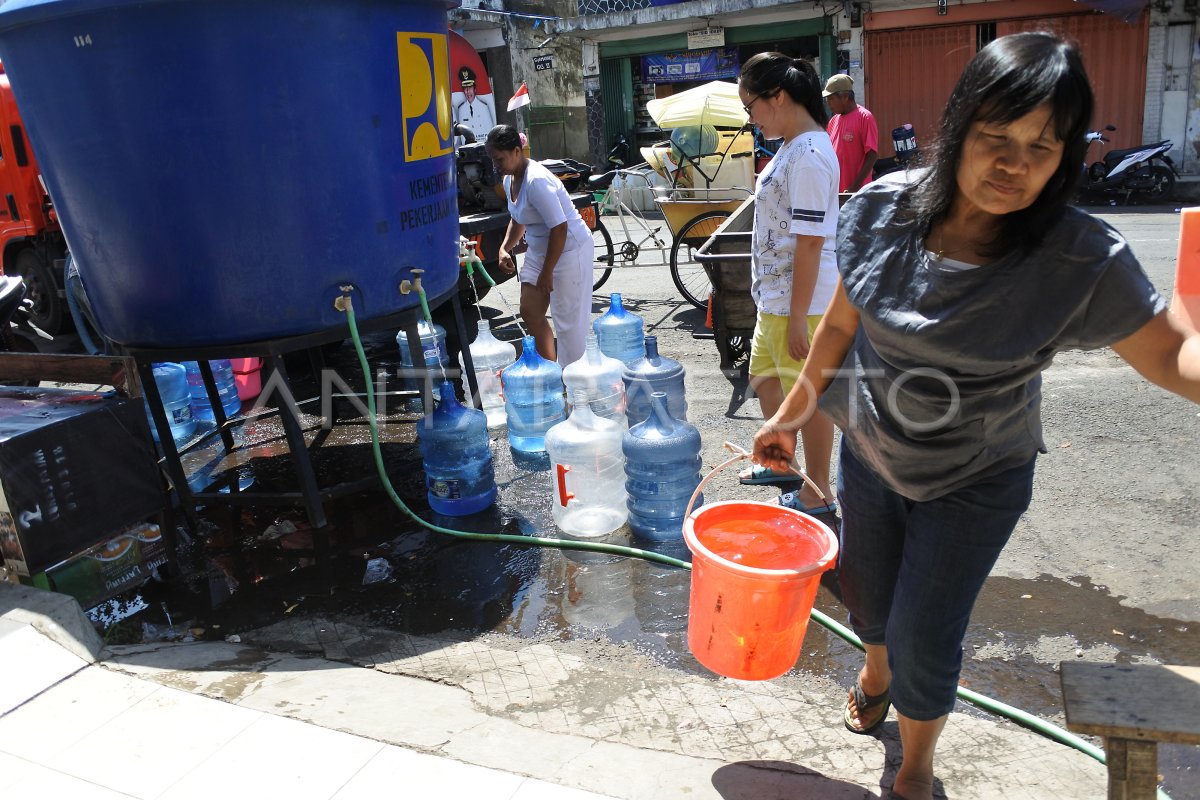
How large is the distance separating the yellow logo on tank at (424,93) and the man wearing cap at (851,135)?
5.00 meters

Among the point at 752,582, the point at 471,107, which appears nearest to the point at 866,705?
the point at 752,582

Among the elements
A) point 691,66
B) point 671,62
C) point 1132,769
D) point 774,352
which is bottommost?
point 1132,769

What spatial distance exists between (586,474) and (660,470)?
408 millimetres

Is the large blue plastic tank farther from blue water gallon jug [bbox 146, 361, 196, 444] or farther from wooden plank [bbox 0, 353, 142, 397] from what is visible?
blue water gallon jug [bbox 146, 361, 196, 444]

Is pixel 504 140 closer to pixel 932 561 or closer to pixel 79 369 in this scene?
pixel 79 369

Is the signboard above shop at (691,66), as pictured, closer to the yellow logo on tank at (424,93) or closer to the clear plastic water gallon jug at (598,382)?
the clear plastic water gallon jug at (598,382)

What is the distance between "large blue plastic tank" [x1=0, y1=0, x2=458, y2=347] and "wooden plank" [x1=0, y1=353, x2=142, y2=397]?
0.90 ft

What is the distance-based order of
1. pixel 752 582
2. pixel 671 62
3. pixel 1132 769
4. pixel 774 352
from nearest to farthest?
pixel 1132 769, pixel 752 582, pixel 774 352, pixel 671 62

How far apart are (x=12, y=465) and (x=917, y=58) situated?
17724 millimetres

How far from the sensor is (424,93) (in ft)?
13.5

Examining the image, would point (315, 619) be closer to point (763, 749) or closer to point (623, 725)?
point (623, 725)

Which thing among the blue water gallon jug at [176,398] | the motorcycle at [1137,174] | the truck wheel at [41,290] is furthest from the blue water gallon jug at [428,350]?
the motorcycle at [1137,174]

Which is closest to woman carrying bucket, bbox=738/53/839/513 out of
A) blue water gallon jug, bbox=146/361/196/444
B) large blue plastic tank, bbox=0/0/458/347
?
large blue plastic tank, bbox=0/0/458/347

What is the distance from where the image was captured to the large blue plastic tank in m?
3.46
